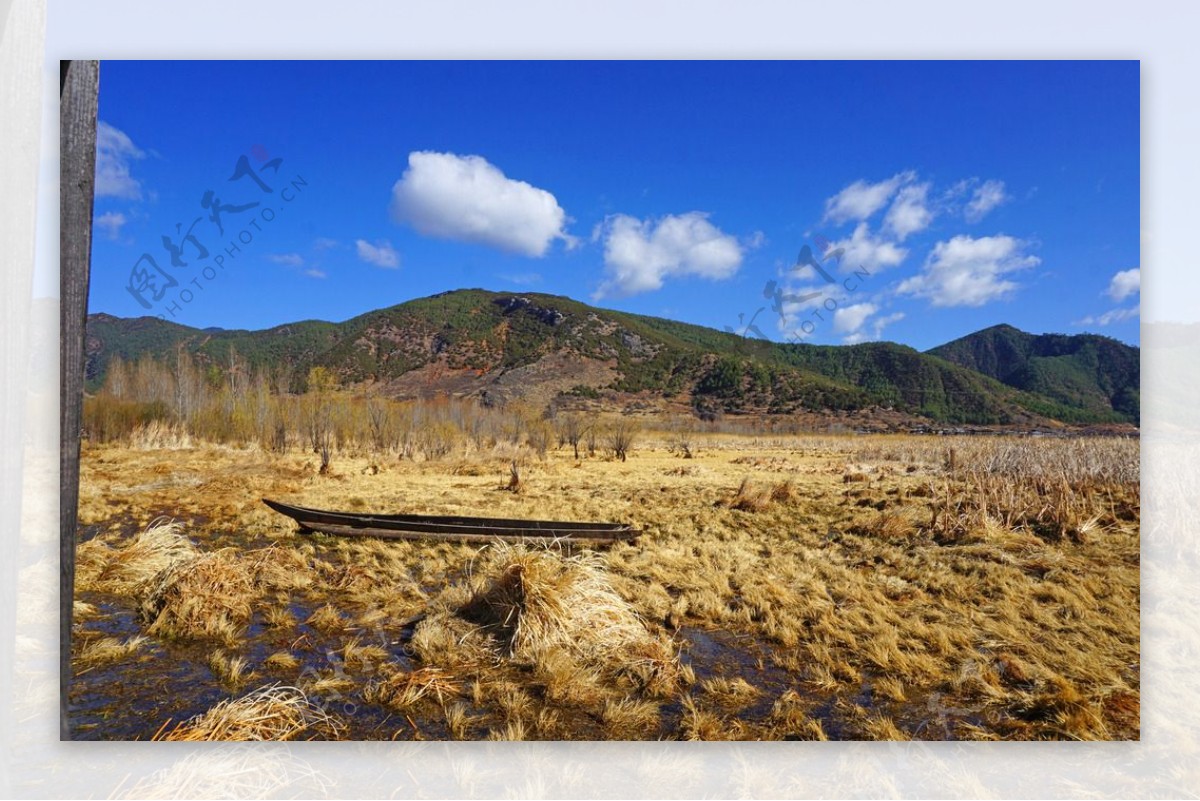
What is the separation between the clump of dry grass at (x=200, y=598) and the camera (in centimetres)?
324

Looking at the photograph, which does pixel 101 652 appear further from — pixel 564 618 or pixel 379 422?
pixel 379 422

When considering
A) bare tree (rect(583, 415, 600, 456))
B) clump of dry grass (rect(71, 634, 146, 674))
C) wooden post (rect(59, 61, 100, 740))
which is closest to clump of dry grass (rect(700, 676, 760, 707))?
clump of dry grass (rect(71, 634, 146, 674))

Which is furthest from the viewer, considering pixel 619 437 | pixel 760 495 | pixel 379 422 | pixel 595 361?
pixel 619 437

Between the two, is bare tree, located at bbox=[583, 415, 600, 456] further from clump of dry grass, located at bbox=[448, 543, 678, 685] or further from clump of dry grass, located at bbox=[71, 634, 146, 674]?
clump of dry grass, located at bbox=[71, 634, 146, 674]

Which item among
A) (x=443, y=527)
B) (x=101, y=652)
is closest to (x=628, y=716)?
(x=443, y=527)

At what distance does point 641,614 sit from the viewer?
3.51 metres

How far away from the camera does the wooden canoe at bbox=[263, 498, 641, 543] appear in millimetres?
4020

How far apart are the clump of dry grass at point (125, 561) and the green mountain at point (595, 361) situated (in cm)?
96

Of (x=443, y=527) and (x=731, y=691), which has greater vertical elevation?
(x=443, y=527)

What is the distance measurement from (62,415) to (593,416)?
4561mm

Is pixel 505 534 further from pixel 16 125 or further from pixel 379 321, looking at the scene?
pixel 16 125

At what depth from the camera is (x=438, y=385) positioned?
18.1 feet

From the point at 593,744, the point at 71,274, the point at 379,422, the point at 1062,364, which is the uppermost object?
the point at 71,274

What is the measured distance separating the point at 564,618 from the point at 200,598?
197 centimetres
